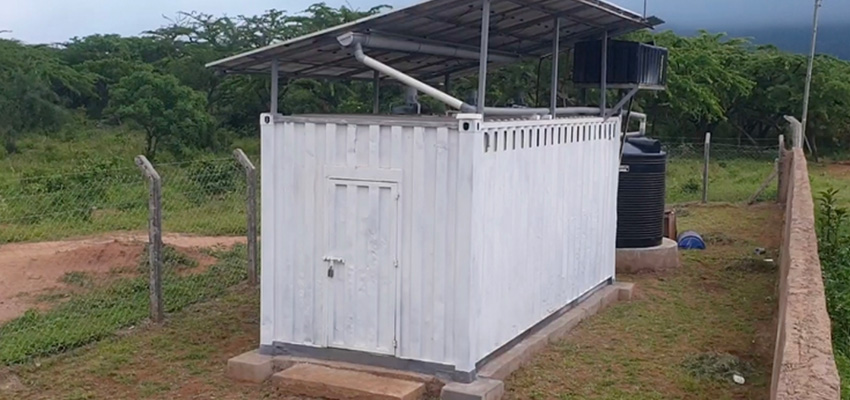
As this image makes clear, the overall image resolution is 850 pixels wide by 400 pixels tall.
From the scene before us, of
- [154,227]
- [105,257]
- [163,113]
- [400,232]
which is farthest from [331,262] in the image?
[163,113]

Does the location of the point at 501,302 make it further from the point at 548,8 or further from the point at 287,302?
A: the point at 548,8

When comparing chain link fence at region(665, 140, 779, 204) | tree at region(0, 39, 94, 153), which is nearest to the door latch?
chain link fence at region(665, 140, 779, 204)

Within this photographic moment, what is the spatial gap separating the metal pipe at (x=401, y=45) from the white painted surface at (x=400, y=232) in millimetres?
506

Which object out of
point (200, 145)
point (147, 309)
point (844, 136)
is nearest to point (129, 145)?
point (200, 145)

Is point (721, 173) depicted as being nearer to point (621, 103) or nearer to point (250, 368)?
point (621, 103)

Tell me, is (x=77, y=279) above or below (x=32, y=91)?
below

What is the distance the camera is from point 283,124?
6117 millimetres

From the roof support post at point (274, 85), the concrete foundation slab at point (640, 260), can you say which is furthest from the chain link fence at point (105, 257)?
the concrete foundation slab at point (640, 260)

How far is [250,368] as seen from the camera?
240 inches

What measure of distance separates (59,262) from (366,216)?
458cm

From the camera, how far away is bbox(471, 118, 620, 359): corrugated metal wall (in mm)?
5871

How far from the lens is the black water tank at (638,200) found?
1005 centimetres

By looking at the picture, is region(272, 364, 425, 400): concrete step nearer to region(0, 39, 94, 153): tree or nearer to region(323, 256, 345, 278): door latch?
region(323, 256, 345, 278): door latch

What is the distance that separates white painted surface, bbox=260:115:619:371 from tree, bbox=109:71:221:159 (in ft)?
45.4
